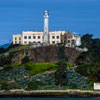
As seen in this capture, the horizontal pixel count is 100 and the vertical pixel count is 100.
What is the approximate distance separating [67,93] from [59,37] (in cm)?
4645

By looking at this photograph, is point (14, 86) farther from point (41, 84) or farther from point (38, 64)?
point (38, 64)

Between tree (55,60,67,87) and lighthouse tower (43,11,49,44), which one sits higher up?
lighthouse tower (43,11,49,44)

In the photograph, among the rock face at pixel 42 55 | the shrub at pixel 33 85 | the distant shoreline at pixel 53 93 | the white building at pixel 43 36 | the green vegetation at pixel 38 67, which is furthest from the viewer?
the white building at pixel 43 36

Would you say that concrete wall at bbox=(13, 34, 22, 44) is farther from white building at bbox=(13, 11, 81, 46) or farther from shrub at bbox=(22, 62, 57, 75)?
shrub at bbox=(22, 62, 57, 75)

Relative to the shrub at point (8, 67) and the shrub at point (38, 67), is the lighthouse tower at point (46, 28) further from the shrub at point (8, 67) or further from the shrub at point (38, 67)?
the shrub at point (8, 67)

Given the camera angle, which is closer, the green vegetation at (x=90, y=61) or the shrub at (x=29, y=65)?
the green vegetation at (x=90, y=61)

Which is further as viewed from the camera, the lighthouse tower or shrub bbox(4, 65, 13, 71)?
the lighthouse tower

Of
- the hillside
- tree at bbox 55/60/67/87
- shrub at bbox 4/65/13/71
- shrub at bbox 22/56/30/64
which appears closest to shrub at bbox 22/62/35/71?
shrub at bbox 4/65/13/71

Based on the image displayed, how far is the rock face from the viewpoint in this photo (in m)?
128

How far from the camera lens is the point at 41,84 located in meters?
104

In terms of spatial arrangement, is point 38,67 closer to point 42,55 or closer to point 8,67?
point 8,67

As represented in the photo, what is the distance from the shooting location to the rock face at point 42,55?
127688 mm

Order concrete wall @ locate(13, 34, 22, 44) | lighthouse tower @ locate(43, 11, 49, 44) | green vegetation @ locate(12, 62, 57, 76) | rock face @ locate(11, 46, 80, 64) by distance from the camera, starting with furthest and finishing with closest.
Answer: concrete wall @ locate(13, 34, 22, 44), lighthouse tower @ locate(43, 11, 49, 44), rock face @ locate(11, 46, 80, 64), green vegetation @ locate(12, 62, 57, 76)

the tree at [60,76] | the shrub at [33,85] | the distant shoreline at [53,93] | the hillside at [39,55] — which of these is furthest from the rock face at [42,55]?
the distant shoreline at [53,93]
